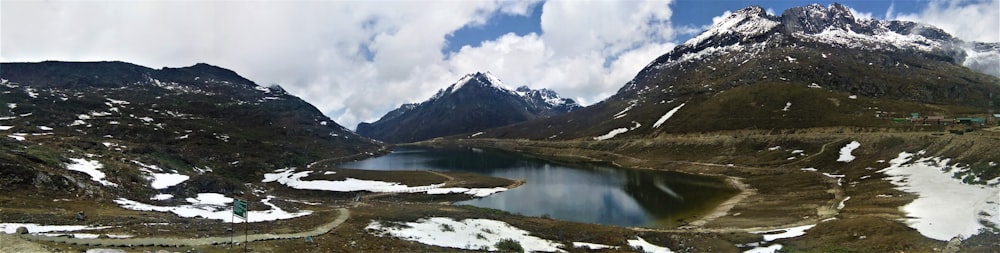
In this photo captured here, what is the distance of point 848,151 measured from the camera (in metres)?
106

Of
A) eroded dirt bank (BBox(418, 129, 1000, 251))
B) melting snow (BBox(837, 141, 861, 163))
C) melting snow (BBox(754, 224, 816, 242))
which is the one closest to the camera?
eroded dirt bank (BBox(418, 129, 1000, 251))

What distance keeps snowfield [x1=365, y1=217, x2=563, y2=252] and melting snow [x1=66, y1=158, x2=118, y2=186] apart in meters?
35.0

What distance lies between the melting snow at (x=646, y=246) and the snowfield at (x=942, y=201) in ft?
59.4

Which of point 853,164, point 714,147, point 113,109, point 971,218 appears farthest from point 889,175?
point 113,109

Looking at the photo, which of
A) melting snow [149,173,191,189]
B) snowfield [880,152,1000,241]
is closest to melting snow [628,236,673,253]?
snowfield [880,152,1000,241]

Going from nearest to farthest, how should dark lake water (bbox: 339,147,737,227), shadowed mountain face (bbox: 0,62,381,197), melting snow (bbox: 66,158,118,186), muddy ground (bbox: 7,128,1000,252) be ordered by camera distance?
muddy ground (bbox: 7,128,1000,252) < melting snow (bbox: 66,158,118,186) < shadowed mountain face (bbox: 0,62,381,197) < dark lake water (bbox: 339,147,737,227)

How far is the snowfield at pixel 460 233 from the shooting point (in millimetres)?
37750

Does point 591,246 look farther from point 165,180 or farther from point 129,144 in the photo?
point 129,144

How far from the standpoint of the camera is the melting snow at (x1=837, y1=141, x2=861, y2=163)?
3911 inches

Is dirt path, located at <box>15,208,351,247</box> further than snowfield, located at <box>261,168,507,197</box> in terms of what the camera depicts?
No

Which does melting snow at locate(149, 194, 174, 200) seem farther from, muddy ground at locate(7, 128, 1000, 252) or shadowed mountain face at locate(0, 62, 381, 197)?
muddy ground at locate(7, 128, 1000, 252)

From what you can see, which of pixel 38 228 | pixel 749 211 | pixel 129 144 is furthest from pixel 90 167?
pixel 749 211

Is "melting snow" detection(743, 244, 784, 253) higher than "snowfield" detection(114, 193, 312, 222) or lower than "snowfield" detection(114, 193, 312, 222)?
lower

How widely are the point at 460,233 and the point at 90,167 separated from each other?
4956 cm
